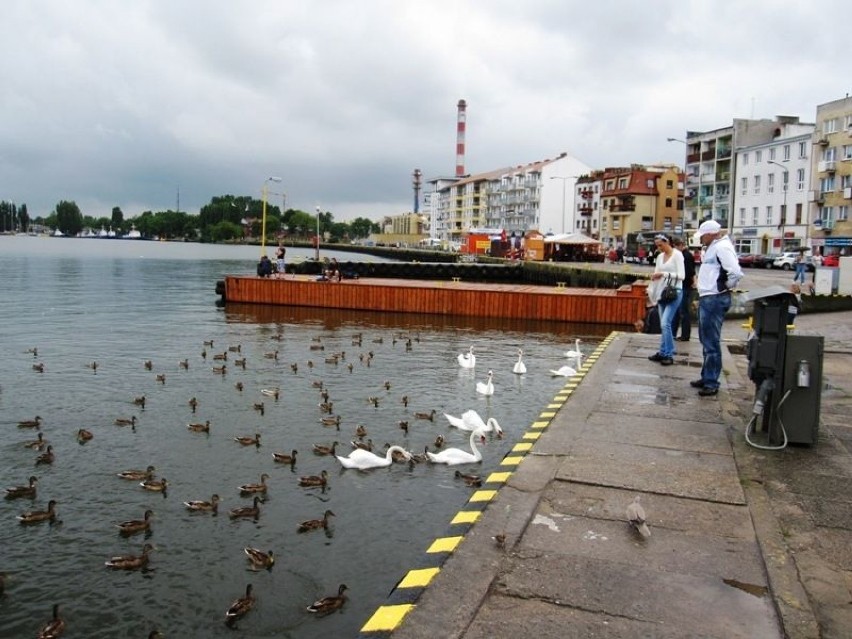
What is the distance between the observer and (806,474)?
7801 mm

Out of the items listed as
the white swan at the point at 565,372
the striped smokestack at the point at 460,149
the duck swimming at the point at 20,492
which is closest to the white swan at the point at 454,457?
the duck swimming at the point at 20,492

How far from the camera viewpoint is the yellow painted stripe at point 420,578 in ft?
18.4

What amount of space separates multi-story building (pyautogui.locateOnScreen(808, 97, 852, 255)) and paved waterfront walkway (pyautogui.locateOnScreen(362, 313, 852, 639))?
6677 cm

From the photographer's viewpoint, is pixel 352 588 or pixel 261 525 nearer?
pixel 352 588

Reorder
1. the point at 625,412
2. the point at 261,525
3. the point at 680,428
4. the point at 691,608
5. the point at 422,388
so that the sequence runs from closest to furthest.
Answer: the point at 691,608, the point at 261,525, the point at 680,428, the point at 625,412, the point at 422,388

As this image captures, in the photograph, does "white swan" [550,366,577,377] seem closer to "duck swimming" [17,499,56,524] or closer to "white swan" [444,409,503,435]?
"white swan" [444,409,503,435]

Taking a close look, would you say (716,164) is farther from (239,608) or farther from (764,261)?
(239,608)

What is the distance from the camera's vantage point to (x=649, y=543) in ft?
20.3

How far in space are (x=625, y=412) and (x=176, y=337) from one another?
20560 millimetres

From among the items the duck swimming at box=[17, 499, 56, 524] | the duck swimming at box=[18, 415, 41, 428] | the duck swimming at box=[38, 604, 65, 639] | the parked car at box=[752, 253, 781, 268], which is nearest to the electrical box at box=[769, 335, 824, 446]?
the duck swimming at box=[38, 604, 65, 639]

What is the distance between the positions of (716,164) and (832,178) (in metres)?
21.4

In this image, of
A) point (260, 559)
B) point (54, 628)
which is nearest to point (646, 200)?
point (260, 559)

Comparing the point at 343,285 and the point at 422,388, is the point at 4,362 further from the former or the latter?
the point at 343,285

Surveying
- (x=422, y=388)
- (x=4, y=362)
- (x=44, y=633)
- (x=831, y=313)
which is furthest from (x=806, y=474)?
(x=831, y=313)
